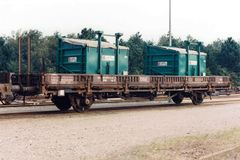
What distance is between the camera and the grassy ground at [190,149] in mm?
7074

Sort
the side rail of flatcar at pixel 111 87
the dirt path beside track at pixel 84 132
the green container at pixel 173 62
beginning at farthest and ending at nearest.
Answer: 1. the green container at pixel 173 62
2. the side rail of flatcar at pixel 111 87
3. the dirt path beside track at pixel 84 132

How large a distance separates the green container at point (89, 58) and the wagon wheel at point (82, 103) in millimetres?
1550

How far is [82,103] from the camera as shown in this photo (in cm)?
1523

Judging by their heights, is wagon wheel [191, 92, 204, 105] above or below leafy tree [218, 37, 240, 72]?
below

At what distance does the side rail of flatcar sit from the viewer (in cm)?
1401

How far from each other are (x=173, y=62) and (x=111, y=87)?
19.5 feet

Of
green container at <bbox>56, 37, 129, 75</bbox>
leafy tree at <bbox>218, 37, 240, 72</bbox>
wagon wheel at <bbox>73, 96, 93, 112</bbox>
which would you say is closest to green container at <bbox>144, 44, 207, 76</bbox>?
green container at <bbox>56, 37, 129, 75</bbox>

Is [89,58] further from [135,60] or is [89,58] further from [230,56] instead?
[230,56]

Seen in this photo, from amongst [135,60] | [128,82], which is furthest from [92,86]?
[135,60]

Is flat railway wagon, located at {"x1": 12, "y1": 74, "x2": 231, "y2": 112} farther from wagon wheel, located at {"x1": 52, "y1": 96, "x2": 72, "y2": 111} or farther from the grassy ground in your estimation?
the grassy ground

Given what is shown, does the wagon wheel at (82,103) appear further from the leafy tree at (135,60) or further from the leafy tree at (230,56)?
the leafy tree at (230,56)

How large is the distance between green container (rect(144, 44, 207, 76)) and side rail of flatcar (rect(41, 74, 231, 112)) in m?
0.89

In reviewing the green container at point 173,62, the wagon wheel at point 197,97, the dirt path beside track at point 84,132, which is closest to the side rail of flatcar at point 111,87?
the wagon wheel at point 197,97

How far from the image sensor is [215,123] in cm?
1218
